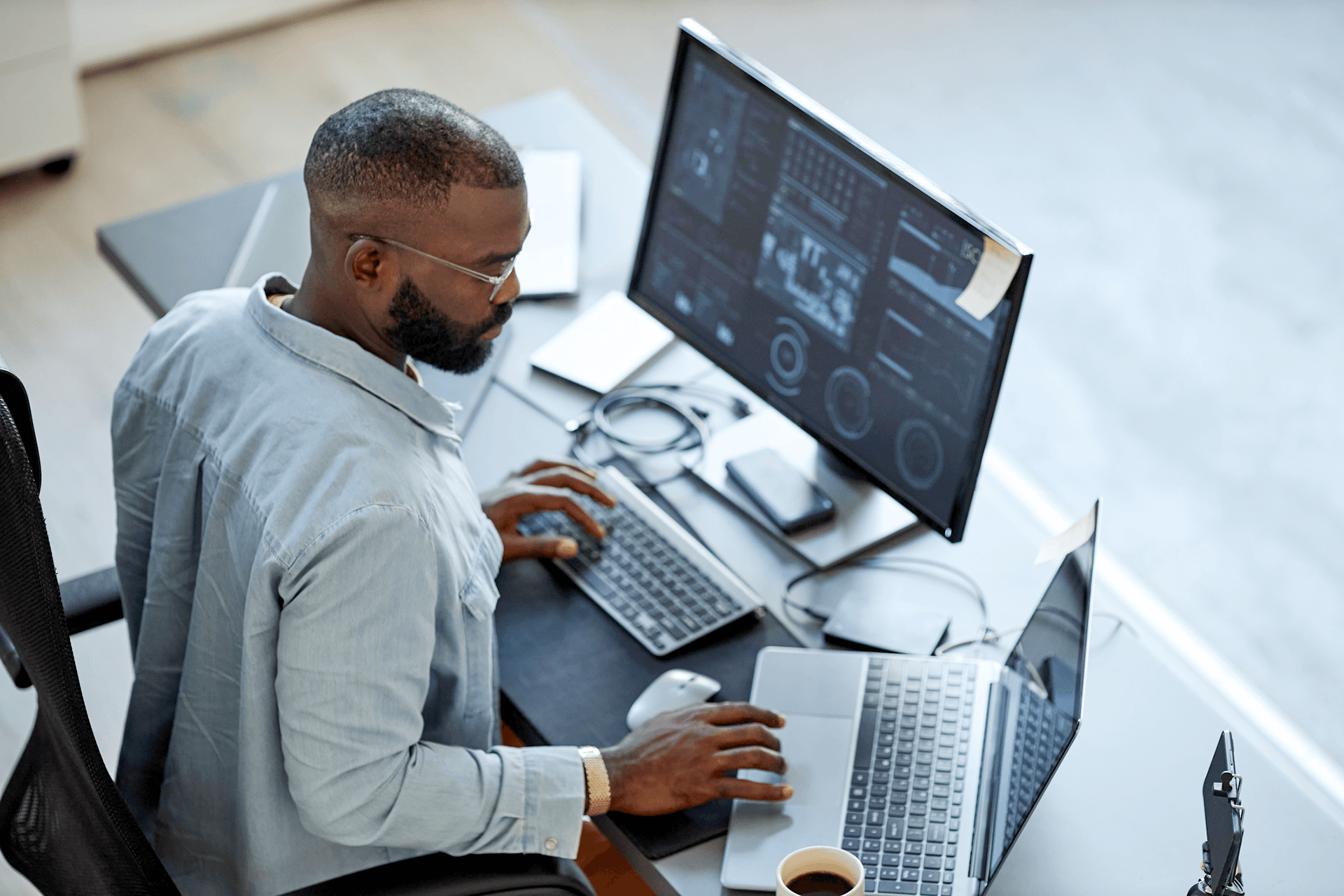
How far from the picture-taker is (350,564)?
4.28 ft

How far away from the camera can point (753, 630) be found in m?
1.68

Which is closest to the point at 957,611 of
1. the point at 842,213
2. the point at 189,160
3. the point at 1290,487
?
the point at 842,213

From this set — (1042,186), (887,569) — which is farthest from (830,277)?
(1042,186)

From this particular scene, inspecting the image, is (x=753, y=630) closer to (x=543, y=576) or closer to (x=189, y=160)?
(x=543, y=576)

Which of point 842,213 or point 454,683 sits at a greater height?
point 842,213

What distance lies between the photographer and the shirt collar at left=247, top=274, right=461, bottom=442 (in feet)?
4.70

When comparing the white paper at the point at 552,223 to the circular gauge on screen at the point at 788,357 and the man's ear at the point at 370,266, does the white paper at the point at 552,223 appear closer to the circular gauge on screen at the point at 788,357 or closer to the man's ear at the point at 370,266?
the circular gauge on screen at the point at 788,357

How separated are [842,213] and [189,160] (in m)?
2.66

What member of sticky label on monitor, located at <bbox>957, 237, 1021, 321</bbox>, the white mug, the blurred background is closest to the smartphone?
sticky label on monitor, located at <bbox>957, 237, 1021, 321</bbox>

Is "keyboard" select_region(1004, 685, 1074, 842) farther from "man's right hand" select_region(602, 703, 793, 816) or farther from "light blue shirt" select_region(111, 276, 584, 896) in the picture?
"light blue shirt" select_region(111, 276, 584, 896)

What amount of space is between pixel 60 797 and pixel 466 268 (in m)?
0.63

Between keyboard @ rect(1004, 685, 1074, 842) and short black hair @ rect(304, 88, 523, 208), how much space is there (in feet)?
2.32

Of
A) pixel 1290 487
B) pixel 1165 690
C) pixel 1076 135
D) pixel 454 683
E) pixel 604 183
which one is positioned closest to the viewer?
pixel 454 683

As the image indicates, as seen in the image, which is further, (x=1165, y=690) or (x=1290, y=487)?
(x=1290, y=487)
